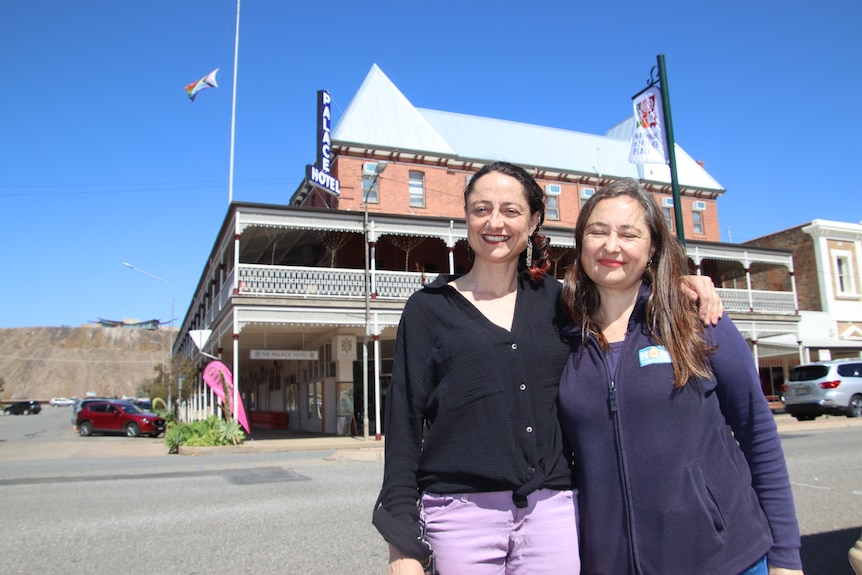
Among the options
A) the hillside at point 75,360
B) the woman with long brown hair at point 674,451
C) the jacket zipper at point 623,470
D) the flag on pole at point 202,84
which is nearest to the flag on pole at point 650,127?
the woman with long brown hair at point 674,451

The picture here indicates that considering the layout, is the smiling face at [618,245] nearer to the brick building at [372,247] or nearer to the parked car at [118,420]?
the brick building at [372,247]

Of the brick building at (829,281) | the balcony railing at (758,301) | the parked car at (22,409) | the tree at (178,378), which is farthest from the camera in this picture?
the parked car at (22,409)

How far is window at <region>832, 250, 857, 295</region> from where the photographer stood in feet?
112

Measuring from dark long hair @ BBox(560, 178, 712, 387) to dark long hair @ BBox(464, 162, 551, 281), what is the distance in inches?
4.9

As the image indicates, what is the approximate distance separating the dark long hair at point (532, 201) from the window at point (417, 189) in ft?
84.3

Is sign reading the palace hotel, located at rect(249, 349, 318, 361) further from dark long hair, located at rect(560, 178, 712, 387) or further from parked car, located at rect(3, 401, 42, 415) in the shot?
parked car, located at rect(3, 401, 42, 415)

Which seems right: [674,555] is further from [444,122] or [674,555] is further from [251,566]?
[444,122]

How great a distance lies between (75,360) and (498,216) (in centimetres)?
15981

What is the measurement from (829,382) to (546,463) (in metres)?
20.9

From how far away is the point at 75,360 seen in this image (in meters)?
142

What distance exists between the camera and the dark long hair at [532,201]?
8.14 ft

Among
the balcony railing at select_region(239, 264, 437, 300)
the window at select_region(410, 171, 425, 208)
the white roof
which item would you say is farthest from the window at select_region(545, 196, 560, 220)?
the balcony railing at select_region(239, 264, 437, 300)

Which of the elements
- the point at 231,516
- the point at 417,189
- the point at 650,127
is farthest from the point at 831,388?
the point at 231,516

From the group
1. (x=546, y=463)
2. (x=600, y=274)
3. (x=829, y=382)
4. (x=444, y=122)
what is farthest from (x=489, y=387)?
(x=444, y=122)
